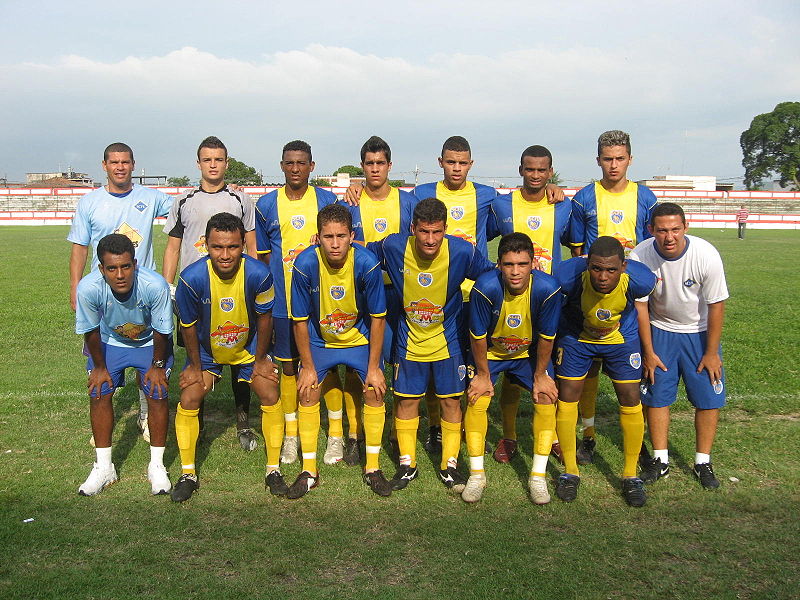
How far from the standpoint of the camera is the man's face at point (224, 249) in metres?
4.39

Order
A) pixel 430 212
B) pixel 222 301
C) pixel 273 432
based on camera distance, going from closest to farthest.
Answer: pixel 430 212 → pixel 222 301 → pixel 273 432

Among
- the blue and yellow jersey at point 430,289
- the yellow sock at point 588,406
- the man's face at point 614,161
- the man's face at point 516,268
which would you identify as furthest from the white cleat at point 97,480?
the man's face at point 614,161

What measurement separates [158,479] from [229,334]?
3.64 ft

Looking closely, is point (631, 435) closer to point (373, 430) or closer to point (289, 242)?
point (373, 430)

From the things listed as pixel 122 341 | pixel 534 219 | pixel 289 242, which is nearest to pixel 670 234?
pixel 534 219

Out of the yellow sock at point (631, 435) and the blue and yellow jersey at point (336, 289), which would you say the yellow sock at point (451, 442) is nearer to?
the blue and yellow jersey at point (336, 289)

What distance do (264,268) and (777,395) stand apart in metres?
5.08

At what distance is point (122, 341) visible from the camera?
15.8ft

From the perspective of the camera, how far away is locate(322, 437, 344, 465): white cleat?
5.16 meters

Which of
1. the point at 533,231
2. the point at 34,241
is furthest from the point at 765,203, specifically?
the point at 533,231

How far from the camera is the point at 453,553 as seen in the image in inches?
146

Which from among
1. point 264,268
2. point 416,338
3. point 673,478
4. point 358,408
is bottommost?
point 673,478

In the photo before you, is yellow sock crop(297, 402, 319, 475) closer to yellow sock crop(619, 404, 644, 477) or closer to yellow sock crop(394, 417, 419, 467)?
yellow sock crop(394, 417, 419, 467)

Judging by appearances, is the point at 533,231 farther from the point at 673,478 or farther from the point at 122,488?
the point at 122,488
